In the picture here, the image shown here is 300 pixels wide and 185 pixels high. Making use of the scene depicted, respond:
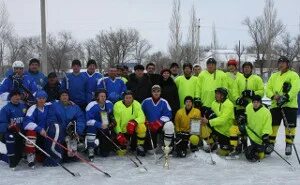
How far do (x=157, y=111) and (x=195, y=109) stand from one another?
63cm

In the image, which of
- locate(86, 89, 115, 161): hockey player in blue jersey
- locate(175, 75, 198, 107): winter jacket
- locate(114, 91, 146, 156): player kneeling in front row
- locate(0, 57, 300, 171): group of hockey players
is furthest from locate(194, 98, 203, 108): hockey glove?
locate(86, 89, 115, 161): hockey player in blue jersey

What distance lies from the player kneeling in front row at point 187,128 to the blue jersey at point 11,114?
2453 mm

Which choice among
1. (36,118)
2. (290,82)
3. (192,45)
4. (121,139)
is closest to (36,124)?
(36,118)

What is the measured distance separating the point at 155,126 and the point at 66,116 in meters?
1.43

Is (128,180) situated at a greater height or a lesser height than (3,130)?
lesser

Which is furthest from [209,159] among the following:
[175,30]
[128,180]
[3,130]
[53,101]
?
[175,30]

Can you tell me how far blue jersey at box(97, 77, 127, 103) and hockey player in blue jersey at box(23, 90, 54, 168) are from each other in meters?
1.13

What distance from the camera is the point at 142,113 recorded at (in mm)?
6371

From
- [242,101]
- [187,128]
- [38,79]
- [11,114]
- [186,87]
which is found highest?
[38,79]

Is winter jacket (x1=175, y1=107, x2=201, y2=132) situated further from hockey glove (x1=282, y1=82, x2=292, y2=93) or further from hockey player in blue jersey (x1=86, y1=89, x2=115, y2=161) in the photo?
hockey glove (x1=282, y1=82, x2=292, y2=93)

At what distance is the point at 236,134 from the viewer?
6172 millimetres

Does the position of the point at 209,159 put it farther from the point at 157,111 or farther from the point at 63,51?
the point at 63,51

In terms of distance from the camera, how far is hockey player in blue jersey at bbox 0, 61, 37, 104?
238 inches

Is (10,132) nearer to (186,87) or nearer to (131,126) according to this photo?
(131,126)
